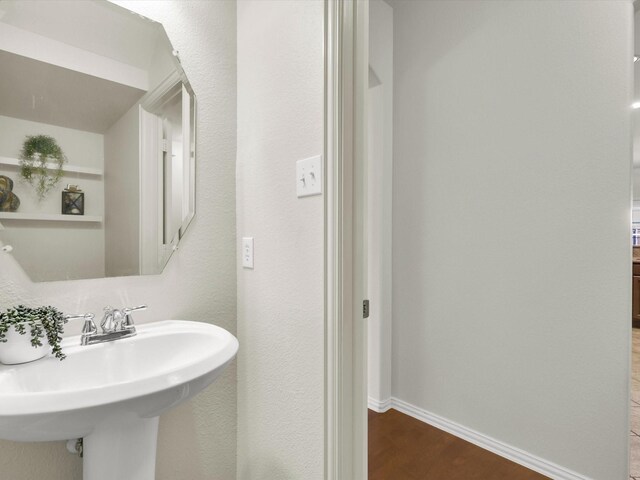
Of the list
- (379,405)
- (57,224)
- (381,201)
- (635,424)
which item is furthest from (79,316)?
(635,424)

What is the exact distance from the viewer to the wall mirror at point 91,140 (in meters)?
0.95

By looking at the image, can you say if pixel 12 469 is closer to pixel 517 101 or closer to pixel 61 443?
pixel 61 443

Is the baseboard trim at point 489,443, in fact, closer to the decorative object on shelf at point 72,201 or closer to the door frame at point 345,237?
the door frame at point 345,237

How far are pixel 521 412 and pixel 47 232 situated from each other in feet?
7.12

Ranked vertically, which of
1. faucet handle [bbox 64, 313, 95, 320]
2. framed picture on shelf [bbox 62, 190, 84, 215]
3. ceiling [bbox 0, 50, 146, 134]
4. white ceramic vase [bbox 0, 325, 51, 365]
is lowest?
white ceramic vase [bbox 0, 325, 51, 365]

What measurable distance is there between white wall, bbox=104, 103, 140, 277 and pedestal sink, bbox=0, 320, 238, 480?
0.24m

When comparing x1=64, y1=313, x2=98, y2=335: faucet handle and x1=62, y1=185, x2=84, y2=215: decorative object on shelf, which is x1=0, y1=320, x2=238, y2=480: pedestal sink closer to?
x1=64, y1=313, x2=98, y2=335: faucet handle

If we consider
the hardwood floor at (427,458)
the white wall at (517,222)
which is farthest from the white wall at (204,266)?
the white wall at (517,222)

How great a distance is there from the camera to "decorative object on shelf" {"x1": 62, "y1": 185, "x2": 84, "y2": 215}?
103 cm

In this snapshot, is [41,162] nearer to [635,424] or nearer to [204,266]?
[204,266]

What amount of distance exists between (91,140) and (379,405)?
83.2 inches

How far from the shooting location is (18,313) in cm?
83

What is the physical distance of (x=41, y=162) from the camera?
984 millimetres

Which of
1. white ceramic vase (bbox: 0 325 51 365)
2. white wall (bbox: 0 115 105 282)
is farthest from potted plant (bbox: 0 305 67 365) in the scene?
white wall (bbox: 0 115 105 282)
